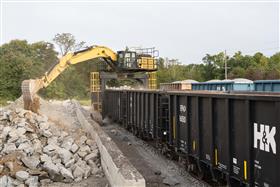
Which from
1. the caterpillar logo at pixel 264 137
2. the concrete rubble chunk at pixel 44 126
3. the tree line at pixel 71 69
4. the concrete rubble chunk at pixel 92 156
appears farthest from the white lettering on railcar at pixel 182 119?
the tree line at pixel 71 69

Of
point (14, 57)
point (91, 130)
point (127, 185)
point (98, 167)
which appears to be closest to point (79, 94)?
point (14, 57)

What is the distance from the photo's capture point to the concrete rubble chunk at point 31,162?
39.8 ft

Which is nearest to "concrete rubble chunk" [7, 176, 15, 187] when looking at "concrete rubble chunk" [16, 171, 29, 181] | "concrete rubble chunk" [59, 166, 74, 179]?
"concrete rubble chunk" [16, 171, 29, 181]

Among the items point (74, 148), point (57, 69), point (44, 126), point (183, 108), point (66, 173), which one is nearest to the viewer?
point (183, 108)

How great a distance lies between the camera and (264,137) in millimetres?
6016

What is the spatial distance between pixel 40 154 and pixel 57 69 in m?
11.2

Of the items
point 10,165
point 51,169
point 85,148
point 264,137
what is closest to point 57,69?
point 85,148

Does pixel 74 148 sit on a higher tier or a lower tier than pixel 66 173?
higher

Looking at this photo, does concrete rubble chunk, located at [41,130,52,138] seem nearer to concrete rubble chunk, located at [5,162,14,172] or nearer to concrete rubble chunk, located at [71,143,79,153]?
concrete rubble chunk, located at [71,143,79,153]

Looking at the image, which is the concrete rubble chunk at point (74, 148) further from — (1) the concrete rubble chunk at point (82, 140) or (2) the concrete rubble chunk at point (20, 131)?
(2) the concrete rubble chunk at point (20, 131)

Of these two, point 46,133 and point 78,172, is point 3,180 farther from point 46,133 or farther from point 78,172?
point 46,133

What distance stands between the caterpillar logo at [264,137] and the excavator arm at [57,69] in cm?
1659

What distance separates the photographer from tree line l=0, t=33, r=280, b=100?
48719 millimetres

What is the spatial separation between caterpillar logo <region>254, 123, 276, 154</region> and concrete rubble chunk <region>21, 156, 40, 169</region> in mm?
8209
